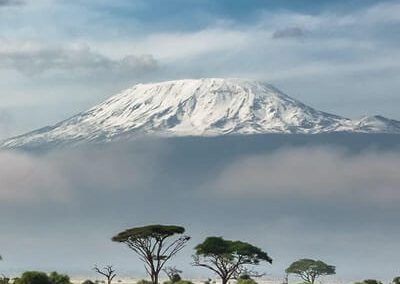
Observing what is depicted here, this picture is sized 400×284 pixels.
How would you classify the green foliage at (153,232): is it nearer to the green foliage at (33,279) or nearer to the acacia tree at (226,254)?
the acacia tree at (226,254)

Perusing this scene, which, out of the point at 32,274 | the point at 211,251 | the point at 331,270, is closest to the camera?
the point at 32,274

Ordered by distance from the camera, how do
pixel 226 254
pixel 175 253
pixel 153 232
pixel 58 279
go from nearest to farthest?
1. pixel 58 279
2. pixel 153 232
3. pixel 175 253
4. pixel 226 254

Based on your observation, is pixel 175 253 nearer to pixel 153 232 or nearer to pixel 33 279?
pixel 153 232

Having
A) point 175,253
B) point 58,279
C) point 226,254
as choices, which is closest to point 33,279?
point 58,279

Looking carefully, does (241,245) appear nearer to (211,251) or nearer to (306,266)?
(211,251)

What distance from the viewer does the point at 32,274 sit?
110250mm

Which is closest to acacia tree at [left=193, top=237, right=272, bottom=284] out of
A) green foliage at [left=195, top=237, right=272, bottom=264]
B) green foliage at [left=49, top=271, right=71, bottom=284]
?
green foliage at [left=195, top=237, right=272, bottom=264]

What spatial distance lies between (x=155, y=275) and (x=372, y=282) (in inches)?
1400

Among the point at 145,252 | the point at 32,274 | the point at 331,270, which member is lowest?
the point at 32,274

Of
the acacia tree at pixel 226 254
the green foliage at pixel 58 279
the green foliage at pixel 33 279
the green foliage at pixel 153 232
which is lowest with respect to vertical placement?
the green foliage at pixel 33 279

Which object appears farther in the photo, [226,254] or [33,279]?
[226,254]

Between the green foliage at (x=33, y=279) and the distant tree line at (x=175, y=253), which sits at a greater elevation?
the distant tree line at (x=175, y=253)

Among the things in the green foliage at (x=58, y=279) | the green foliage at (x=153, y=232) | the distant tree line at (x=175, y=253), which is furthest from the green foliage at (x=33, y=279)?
Answer: the green foliage at (x=153, y=232)

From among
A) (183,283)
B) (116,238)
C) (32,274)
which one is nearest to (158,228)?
(116,238)
